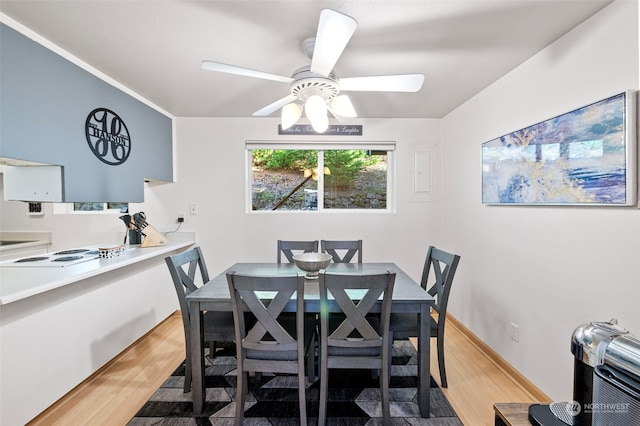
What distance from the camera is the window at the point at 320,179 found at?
3443 millimetres

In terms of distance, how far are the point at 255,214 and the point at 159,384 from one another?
1.80 metres

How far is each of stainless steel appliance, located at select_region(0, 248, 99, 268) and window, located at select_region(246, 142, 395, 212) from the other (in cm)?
161

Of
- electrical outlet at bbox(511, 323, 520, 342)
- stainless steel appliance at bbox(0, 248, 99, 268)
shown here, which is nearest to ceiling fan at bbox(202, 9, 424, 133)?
stainless steel appliance at bbox(0, 248, 99, 268)

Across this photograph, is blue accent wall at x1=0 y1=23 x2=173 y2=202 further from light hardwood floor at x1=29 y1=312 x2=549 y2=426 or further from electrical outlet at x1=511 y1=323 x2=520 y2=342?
electrical outlet at x1=511 y1=323 x2=520 y2=342

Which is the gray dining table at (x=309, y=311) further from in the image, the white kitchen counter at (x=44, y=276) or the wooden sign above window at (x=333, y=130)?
the wooden sign above window at (x=333, y=130)

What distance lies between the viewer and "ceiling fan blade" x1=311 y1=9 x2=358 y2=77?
43.9 inches

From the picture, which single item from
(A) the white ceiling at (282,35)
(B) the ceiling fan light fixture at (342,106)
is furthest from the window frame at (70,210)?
(B) the ceiling fan light fixture at (342,106)

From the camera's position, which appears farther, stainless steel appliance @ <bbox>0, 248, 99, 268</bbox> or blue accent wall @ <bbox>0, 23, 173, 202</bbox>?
stainless steel appliance @ <bbox>0, 248, 99, 268</bbox>

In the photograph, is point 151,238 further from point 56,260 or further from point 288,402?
point 288,402

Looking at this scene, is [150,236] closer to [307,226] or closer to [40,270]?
[40,270]

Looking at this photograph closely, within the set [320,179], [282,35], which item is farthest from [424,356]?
[320,179]

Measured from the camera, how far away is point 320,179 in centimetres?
344

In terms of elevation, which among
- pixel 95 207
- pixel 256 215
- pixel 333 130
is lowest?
pixel 256 215

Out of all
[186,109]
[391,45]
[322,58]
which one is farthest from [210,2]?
[186,109]
